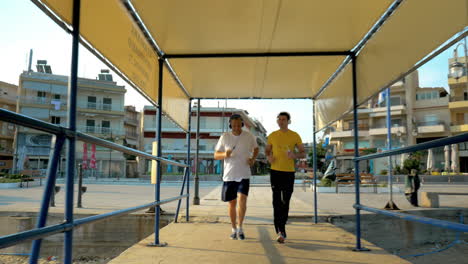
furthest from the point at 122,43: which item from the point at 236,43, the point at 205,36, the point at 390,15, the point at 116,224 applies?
the point at 116,224

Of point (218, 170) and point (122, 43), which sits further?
point (218, 170)

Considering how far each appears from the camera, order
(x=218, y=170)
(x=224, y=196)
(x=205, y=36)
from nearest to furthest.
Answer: (x=205, y=36)
(x=224, y=196)
(x=218, y=170)

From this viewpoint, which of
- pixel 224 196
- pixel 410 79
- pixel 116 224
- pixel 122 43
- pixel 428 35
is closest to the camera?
pixel 428 35

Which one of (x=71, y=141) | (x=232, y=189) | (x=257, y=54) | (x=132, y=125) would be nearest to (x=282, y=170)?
(x=232, y=189)

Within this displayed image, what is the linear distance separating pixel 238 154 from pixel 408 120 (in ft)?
151

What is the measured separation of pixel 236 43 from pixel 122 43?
168 cm

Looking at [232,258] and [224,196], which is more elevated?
[224,196]

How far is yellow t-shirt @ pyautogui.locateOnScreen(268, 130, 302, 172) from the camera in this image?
445cm

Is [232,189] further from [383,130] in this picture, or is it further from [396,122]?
[396,122]

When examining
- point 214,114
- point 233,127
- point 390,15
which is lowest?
point 233,127

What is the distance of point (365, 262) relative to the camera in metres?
3.30

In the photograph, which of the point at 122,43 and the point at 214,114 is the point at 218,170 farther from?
the point at 122,43

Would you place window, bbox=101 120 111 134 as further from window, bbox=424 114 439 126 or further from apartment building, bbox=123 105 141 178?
window, bbox=424 114 439 126

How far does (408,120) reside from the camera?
4497 centimetres
